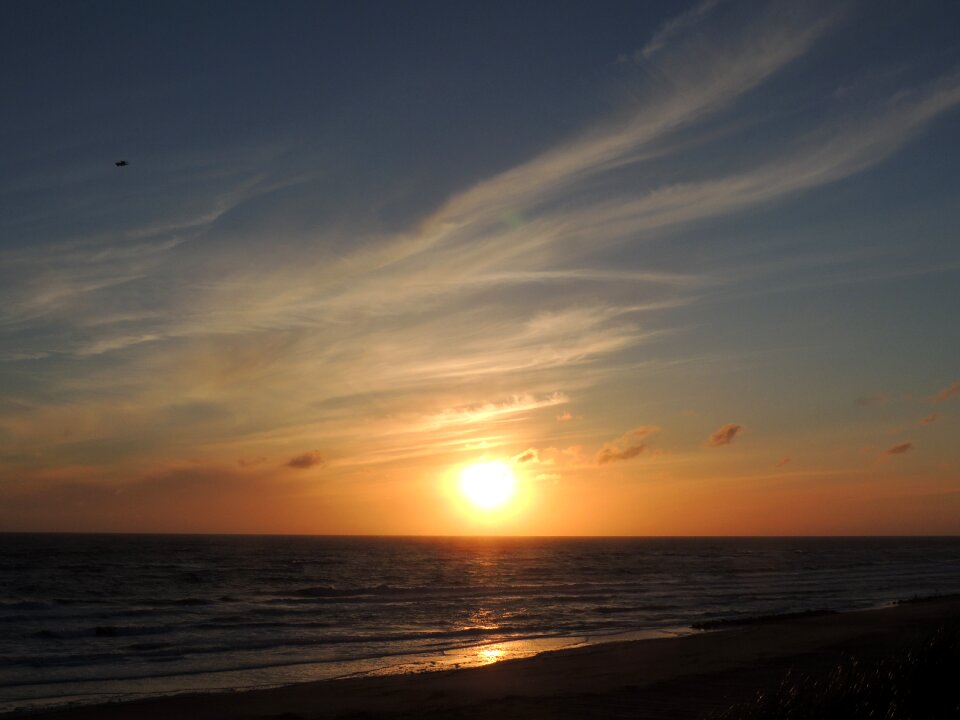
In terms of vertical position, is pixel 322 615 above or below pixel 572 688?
below

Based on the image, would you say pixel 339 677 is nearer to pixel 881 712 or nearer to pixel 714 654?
pixel 714 654

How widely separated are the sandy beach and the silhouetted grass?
7.60m

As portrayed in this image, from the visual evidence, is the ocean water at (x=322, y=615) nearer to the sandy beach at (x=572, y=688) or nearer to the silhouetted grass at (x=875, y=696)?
the sandy beach at (x=572, y=688)

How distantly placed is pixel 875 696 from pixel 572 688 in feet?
43.3

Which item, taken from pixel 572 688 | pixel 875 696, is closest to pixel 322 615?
pixel 572 688

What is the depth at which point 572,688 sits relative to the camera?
20703mm

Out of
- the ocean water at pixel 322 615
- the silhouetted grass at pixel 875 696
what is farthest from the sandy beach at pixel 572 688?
the silhouetted grass at pixel 875 696

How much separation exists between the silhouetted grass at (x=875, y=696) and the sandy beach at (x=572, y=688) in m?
7.60

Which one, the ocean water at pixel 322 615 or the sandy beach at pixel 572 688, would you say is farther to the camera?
the ocean water at pixel 322 615

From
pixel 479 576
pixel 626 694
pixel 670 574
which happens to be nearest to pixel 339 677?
pixel 626 694

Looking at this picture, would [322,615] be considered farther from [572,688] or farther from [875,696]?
[875,696]

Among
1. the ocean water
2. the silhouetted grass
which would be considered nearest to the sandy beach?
the ocean water

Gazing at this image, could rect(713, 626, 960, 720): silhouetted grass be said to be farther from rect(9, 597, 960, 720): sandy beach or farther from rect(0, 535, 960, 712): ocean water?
rect(0, 535, 960, 712): ocean water

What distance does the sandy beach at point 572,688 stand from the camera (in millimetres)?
18031
